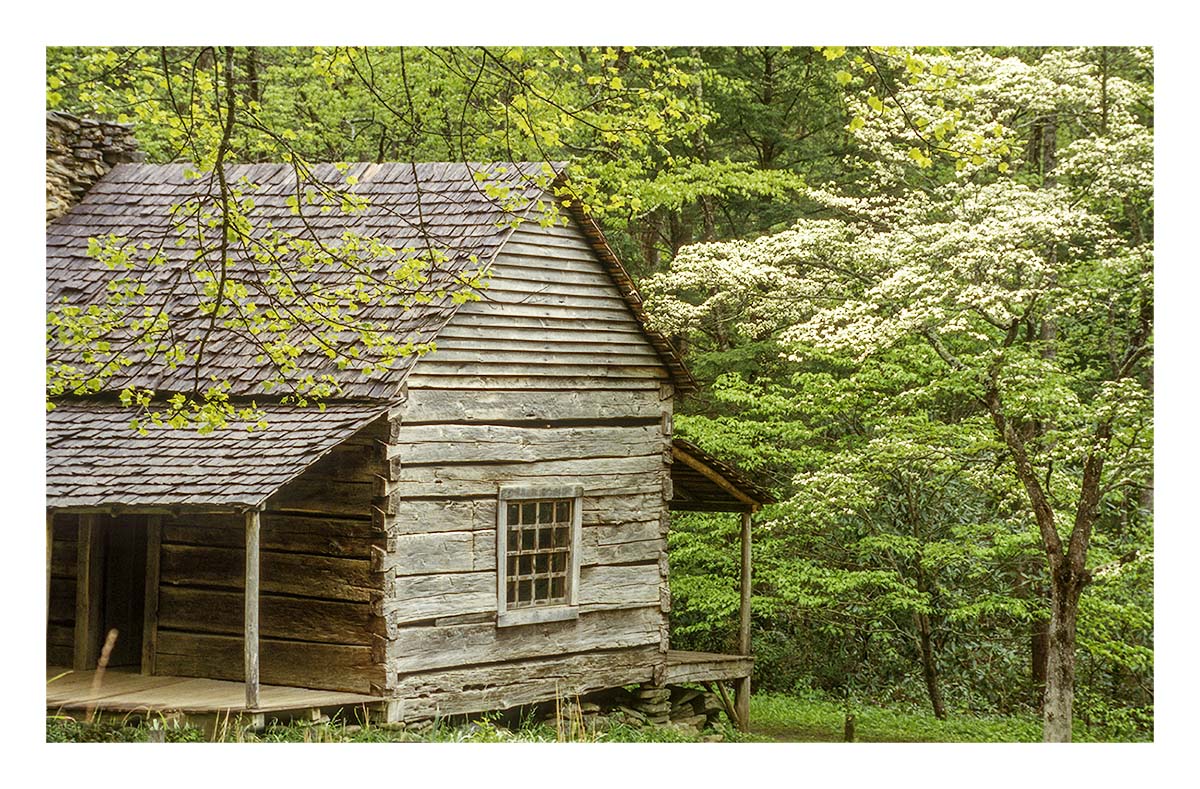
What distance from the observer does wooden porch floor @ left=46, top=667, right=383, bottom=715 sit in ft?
27.8

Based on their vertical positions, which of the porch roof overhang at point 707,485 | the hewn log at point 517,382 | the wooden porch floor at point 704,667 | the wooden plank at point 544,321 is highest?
the wooden plank at point 544,321

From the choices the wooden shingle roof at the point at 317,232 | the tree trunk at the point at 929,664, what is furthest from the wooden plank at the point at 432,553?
the tree trunk at the point at 929,664

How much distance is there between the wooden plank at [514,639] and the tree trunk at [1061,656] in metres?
3.08

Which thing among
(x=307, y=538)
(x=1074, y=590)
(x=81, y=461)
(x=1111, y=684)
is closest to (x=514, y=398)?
(x=307, y=538)

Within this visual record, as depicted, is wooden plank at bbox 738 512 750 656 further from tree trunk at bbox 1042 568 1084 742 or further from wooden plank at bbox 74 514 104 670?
wooden plank at bbox 74 514 104 670

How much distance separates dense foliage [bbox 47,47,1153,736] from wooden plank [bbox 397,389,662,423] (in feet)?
2.45

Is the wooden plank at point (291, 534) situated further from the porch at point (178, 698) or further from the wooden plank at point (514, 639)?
the porch at point (178, 698)

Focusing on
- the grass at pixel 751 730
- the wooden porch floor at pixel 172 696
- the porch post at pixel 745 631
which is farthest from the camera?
the porch post at pixel 745 631

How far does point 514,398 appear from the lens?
33.6 feet

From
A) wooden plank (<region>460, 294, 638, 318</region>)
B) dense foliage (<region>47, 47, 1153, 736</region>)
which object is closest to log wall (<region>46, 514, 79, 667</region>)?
dense foliage (<region>47, 47, 1153, 736</region>)

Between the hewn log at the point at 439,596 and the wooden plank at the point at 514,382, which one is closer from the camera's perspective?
the hewn log at the point at 439,596

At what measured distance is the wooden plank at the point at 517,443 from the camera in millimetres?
9586

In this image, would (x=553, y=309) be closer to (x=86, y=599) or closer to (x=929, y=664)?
(x=86, y=599)

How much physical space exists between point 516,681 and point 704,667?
7.00 feet
